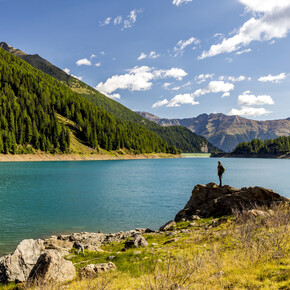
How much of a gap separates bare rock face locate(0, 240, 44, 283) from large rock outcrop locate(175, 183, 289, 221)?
18.9 m

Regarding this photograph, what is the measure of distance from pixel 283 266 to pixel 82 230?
77.0 ft

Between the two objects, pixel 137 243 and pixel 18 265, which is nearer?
pixel 18 265

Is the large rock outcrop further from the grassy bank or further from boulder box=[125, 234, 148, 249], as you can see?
boulder box=[125, 234, 148, 249]

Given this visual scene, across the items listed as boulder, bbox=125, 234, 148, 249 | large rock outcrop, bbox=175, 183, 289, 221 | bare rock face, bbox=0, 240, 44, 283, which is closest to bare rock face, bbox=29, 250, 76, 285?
bare rock face, bbox=0, 240, 44, 283

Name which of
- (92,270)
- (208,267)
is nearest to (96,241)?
(92,270)

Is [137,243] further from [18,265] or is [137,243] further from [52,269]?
[18,265]

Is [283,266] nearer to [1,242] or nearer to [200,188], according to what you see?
[200,188]

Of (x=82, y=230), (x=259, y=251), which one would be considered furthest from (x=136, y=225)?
(x=259, y=251)

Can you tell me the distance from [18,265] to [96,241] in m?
10.8

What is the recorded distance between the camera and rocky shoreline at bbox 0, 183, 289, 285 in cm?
1126

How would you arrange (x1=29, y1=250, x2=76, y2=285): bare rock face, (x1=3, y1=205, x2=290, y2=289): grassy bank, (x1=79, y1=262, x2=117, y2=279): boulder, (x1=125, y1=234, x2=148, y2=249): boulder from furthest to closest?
(x1=125, y1=234, x2=148, y2=249): boulder → (x1=79, y1=262, x2=117, y2=279): boulder → (x1=29, y1=250, x2=76, y2=285): bare rock face → (x1=3, y1=205, x2=290, y2=289): grassy bank

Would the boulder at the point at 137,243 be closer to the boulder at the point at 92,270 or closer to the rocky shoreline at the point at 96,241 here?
the rocky shoreline at the point at 96,241

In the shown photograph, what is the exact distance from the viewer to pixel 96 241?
22.6m

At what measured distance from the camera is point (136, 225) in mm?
29938
